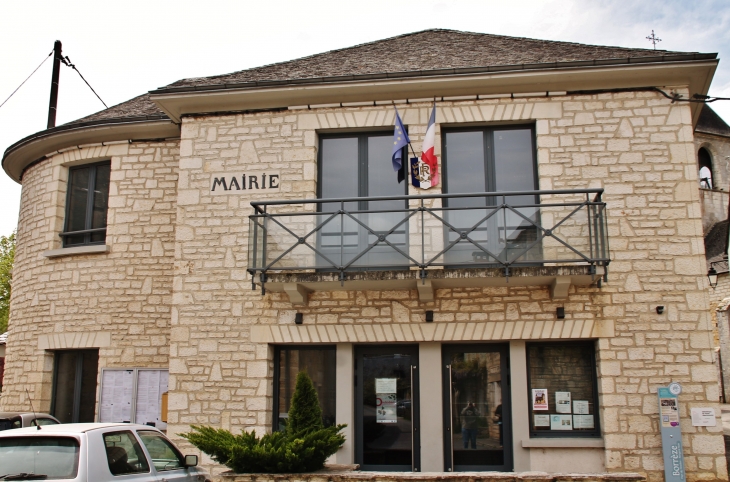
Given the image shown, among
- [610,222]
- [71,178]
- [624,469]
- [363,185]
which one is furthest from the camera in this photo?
[71,178]

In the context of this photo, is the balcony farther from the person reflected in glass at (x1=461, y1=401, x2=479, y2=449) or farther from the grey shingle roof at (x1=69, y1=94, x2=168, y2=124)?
the grey shingle roof at (x1=69, y1=94, x2=168, y2=124)

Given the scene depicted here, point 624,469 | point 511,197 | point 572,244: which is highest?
point 511,197

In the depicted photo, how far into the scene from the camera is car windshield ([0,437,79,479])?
5.16 metres

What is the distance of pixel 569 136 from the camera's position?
9.83 meters

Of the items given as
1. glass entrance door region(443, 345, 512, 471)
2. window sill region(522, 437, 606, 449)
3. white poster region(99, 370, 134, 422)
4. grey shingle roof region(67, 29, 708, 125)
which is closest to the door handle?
glass entrance door region(443, 345, 512, 471)

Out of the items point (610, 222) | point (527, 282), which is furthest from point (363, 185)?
point (610, 222)

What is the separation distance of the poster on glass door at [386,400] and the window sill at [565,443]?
184 cm

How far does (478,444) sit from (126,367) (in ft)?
18.8

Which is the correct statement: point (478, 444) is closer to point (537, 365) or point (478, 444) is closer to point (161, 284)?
point (537, 365)

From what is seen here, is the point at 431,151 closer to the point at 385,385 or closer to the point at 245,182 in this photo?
the point at 245,182

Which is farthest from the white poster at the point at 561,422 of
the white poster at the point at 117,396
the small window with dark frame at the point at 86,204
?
the small window with dark frame at the point at 86,204

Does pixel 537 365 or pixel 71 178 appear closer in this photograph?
pixel 537 365

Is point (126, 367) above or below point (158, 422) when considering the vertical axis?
above

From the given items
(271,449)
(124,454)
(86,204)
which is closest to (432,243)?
(271,449)
